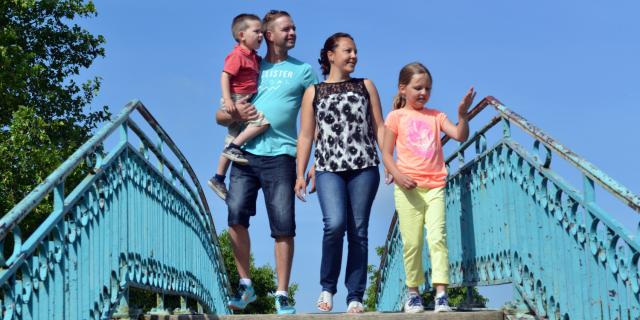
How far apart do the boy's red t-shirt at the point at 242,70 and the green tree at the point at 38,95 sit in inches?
527

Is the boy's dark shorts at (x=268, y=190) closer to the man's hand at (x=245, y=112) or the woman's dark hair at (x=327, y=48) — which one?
the man's hand at (x=245, y=112)

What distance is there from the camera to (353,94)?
647 centimetres

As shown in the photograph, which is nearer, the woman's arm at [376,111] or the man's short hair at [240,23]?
the woman's arm at [376,111]

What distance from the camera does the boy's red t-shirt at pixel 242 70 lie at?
6.61 meters

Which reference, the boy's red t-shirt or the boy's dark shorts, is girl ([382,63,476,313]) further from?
the boy's red t-shirt

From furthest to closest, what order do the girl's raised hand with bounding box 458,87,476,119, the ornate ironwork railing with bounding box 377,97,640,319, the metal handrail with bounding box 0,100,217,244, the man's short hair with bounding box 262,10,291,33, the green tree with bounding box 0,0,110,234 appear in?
the green tree with bounding box 0,0,110,234 < the man's short hair with bounding box 262,10,291,33 < the girl's raised hand with bounding box 458,87,476,119 < the ornate ironwork railing with bounding box 377,97,640,319 < the metal handrail with bounding box 0,100,217,244

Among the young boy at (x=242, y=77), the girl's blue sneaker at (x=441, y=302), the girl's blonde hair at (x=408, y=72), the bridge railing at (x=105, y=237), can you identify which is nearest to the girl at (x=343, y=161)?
the girl's blonde hair at (x=408, y=72)

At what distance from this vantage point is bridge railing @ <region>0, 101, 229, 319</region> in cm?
438

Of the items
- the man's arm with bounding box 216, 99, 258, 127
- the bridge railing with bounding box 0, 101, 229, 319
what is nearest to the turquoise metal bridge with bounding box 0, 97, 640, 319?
the bridge railing with bounding box 0, 101, 229, 319

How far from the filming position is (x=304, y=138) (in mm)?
6527

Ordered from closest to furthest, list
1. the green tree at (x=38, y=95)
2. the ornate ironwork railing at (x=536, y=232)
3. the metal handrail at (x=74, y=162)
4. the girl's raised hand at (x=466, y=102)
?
the metal handrail at (x=74, y=162)
the ornate ironwork railing at (x=536, y=232)
the girl's raised hand at (x=466, y=102)
the green tree at (x=38, y=95)

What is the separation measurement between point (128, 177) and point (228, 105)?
0.89 metres

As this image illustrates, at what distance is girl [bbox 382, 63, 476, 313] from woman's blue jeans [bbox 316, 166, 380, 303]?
23 centimetres

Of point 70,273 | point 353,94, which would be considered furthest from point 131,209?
point 353,94
